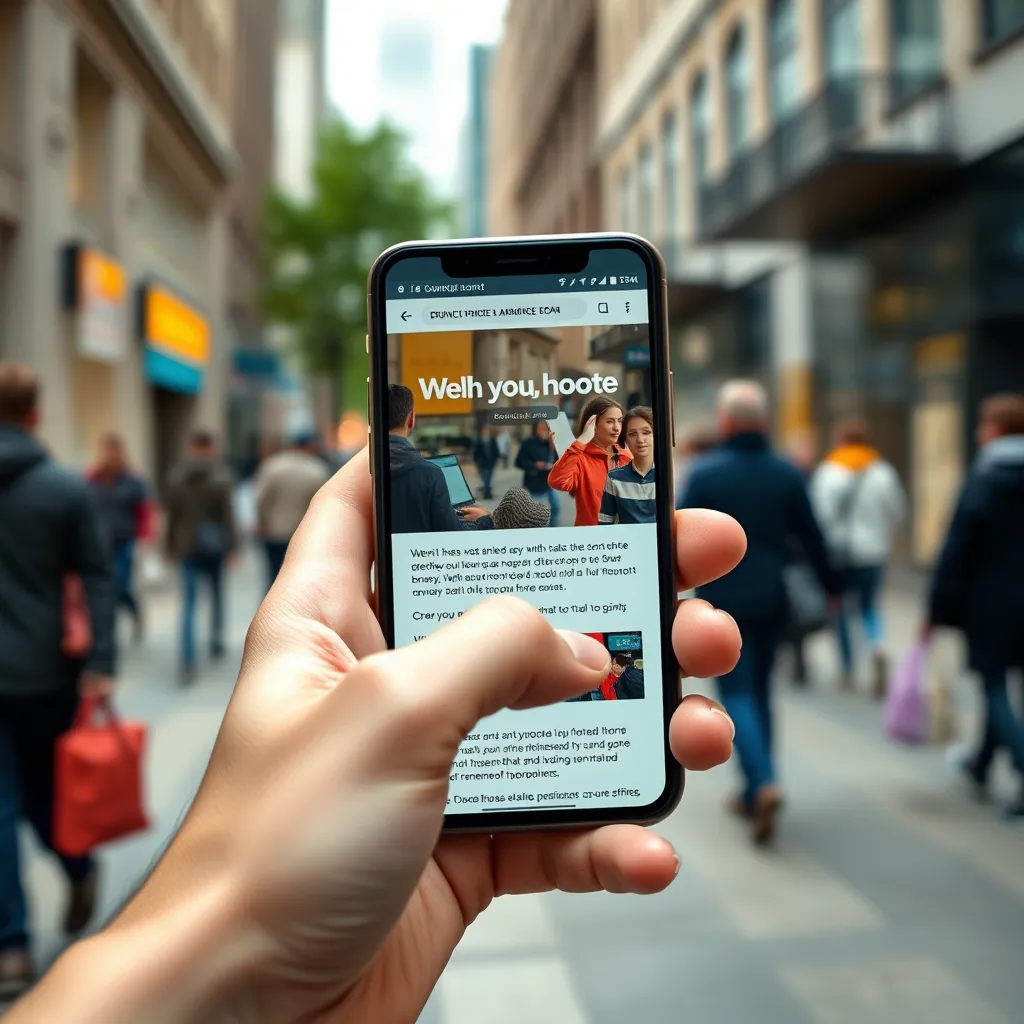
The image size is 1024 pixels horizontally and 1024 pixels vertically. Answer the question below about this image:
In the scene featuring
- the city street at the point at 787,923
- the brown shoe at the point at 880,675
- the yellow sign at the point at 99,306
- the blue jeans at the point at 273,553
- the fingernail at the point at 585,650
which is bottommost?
the city street at the point at 787,923

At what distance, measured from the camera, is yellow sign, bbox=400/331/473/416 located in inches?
68.5

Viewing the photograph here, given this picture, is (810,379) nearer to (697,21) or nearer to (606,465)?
(697,21)

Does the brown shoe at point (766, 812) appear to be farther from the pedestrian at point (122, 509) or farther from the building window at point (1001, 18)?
the building window at point (1001, 18)

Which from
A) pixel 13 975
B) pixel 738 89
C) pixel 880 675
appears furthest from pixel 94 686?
pixel 738 89

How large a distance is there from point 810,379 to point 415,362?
18303 millimetres

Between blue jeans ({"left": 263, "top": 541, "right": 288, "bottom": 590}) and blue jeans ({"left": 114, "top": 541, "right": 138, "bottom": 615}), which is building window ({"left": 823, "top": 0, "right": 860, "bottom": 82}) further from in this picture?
blue jeans ({"left": 114, "top": 541, "right": 138, "bottom": 615})

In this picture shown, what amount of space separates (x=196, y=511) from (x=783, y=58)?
46.0ft

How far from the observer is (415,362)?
1.77 metres

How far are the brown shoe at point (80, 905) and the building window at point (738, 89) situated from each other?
1929cm

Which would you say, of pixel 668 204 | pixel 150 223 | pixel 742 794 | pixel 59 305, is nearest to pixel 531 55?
pixel 668 204

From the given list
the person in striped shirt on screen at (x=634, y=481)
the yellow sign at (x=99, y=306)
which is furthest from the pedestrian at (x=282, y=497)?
the person in striped shirt on screen at (x=634, y=481)

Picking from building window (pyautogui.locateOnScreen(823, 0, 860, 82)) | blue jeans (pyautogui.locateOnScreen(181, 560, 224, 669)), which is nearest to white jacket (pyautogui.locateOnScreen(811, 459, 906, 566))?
blue jeans (pyautogui.locateOnScreen(181, 560, 224, 669))

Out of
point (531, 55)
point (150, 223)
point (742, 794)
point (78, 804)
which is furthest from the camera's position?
point (531, 55)

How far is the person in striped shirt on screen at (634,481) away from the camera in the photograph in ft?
5.73
